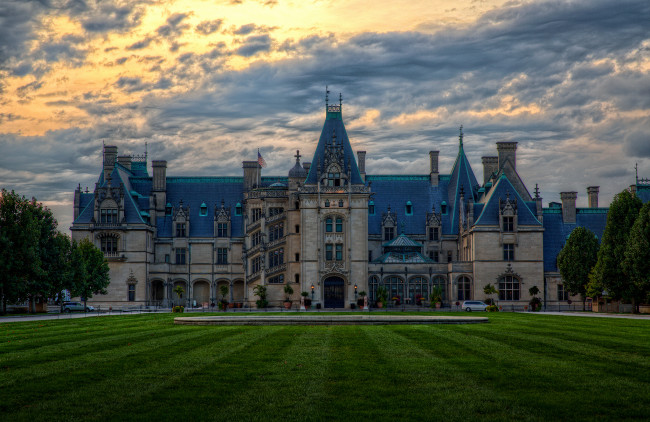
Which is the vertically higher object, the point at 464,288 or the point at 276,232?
the point at 276,232

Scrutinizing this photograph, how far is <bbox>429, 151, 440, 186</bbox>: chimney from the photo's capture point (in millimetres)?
96938

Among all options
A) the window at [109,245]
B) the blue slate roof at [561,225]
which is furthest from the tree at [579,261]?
the window at [109,245]

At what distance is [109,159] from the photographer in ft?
314

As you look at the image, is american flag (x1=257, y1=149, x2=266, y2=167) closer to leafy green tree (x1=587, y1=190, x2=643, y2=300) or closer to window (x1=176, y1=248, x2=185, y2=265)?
window (x1=176, y1=248, x2=185, y2=265)

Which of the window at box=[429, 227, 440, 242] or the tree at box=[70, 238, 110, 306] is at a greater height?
the window at box=[429, 227, 440, 242]

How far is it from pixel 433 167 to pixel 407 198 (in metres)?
5.58

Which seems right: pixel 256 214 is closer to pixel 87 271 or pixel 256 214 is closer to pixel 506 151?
pixel 87 271

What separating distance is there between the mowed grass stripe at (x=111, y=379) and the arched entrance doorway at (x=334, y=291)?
59.1 metres

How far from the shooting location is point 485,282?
84562 mm

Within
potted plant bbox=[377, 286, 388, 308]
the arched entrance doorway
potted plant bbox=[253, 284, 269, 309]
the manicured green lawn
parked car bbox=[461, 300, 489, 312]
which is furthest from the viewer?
the arched entrance doorway

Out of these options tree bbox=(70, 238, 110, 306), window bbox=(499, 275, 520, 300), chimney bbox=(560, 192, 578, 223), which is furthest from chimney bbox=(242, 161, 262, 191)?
chimney bbox=(560, 192, 578, 223)

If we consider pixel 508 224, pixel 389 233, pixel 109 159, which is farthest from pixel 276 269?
pixel 109 159

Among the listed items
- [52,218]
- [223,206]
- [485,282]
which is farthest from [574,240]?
[52,218]

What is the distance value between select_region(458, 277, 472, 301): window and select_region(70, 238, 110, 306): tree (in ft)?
132
